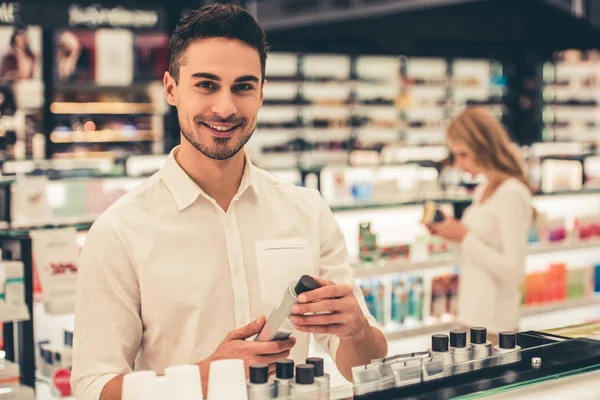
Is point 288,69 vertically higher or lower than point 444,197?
higher

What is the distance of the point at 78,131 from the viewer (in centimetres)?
1088

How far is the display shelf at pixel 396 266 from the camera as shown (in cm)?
474

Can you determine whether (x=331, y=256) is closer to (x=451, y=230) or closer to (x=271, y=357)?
(x=271, y=357)

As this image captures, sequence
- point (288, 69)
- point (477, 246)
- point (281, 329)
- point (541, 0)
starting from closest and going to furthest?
→ point (281, 329)
point (477, 246)
point (288, 69)
point (541, 0)

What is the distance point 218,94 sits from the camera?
1.82 metres

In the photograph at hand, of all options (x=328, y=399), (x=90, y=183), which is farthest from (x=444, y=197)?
(x=328, y=399)

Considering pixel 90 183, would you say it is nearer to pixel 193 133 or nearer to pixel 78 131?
pixel 193 133

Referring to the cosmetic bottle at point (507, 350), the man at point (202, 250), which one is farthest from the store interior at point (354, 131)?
the man at point (202, 250)

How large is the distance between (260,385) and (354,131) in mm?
11409

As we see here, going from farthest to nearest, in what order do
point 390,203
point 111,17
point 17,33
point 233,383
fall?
point 111,17 → point 17,33 → point 390,203 → point 233,383

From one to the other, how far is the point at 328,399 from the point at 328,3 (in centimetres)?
1123

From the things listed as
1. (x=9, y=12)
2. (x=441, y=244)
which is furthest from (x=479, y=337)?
(x=9, y=12)

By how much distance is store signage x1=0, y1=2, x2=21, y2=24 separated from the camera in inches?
371

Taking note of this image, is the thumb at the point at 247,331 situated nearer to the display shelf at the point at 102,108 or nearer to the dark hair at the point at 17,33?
the dark hair at the point at 17,33
